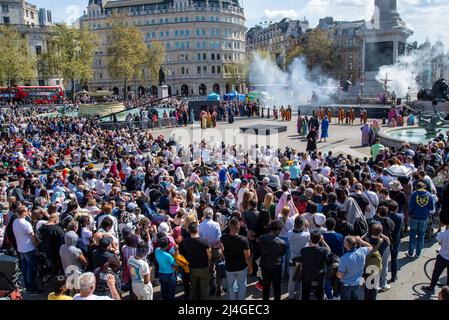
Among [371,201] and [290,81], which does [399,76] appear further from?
[371,201]

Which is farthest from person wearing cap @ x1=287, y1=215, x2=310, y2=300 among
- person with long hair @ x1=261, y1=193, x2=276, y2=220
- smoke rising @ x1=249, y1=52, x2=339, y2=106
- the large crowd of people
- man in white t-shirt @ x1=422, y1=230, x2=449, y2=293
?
smoke rising @ x1=249, y1=52, x2=339, y2=106

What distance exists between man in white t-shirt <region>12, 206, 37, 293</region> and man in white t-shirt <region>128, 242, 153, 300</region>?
2776 mm

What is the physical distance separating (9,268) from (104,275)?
71.8 inches

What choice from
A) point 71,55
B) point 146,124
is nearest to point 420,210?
point 146,124

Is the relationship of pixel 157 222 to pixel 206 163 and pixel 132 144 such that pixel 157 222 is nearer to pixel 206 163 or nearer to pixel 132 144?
pixel 206 163

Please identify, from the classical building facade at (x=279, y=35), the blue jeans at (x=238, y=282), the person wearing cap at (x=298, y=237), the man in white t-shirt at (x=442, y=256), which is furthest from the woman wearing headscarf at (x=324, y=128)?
the classical building facade at (x=279, y=35)

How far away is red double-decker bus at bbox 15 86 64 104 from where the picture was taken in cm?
6706

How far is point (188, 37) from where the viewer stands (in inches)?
4040

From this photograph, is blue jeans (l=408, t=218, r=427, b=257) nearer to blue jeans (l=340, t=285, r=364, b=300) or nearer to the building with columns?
blue jeans (l=340, t=285, r=364, b=300)

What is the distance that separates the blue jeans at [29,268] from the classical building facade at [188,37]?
313 ft

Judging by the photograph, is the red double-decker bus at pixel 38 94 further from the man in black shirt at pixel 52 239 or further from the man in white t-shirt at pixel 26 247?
the man in black shirt at pixel 52 239

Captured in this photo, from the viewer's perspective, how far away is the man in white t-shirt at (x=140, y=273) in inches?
238
